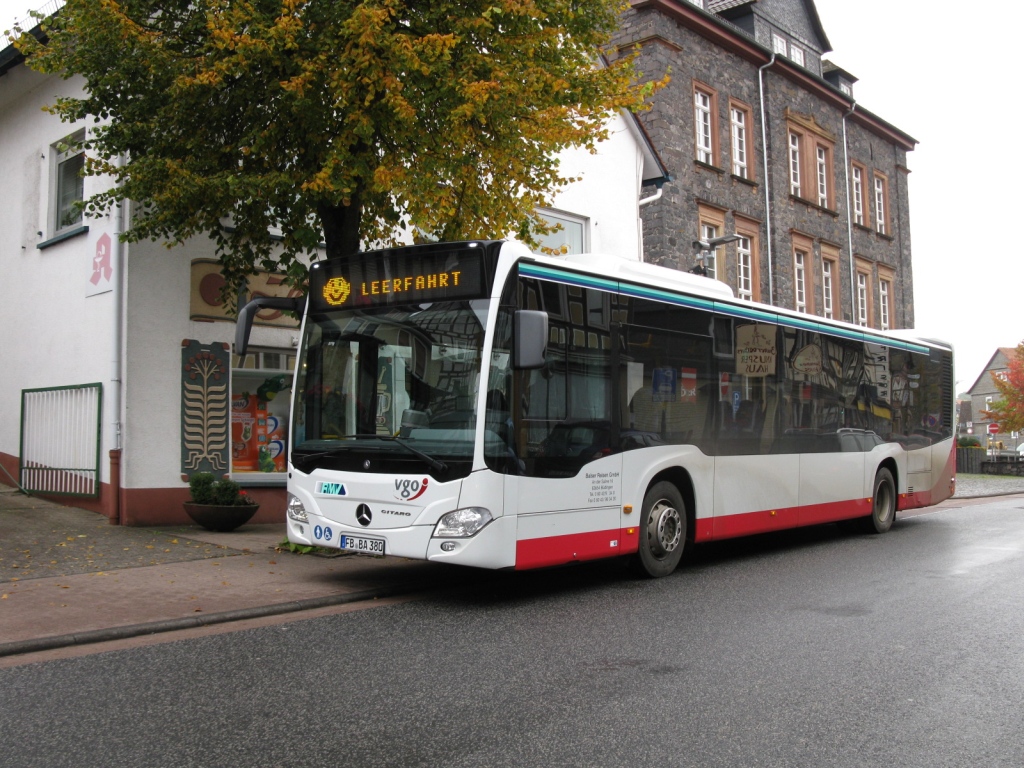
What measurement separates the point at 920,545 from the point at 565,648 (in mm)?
7742

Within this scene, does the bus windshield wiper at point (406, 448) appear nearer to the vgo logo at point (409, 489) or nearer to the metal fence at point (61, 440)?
the vgo logo at point (409, 489)

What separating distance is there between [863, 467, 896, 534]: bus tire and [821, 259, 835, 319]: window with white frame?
Answer: 17248mm

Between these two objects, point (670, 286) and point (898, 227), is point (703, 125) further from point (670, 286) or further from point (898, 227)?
point (670, 286)

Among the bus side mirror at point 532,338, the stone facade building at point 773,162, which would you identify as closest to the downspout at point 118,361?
the bus side mirror at point 532,338

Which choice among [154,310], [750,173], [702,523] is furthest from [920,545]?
[750,173]

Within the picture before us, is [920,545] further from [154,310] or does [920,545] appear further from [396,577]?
[154,310]

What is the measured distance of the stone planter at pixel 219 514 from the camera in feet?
40.2

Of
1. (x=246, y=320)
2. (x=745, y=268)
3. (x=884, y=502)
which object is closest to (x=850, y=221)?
(x=745, y=268)

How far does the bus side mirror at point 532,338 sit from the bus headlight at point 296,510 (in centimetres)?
246

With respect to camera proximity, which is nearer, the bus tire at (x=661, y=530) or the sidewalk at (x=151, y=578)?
the sidewalk at (x=151, y=578)

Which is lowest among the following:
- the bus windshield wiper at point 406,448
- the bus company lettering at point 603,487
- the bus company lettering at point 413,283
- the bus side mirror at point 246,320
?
the bus company lettering at point 603,487

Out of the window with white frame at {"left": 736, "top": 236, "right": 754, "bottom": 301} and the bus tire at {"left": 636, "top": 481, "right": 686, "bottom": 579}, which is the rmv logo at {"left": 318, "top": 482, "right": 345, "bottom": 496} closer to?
the bus tire at {"left": 636, "top": 481, "right": 686, "bottom": 579}

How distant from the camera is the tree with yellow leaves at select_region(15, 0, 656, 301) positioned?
31.5 feet

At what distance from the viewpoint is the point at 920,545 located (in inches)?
500
